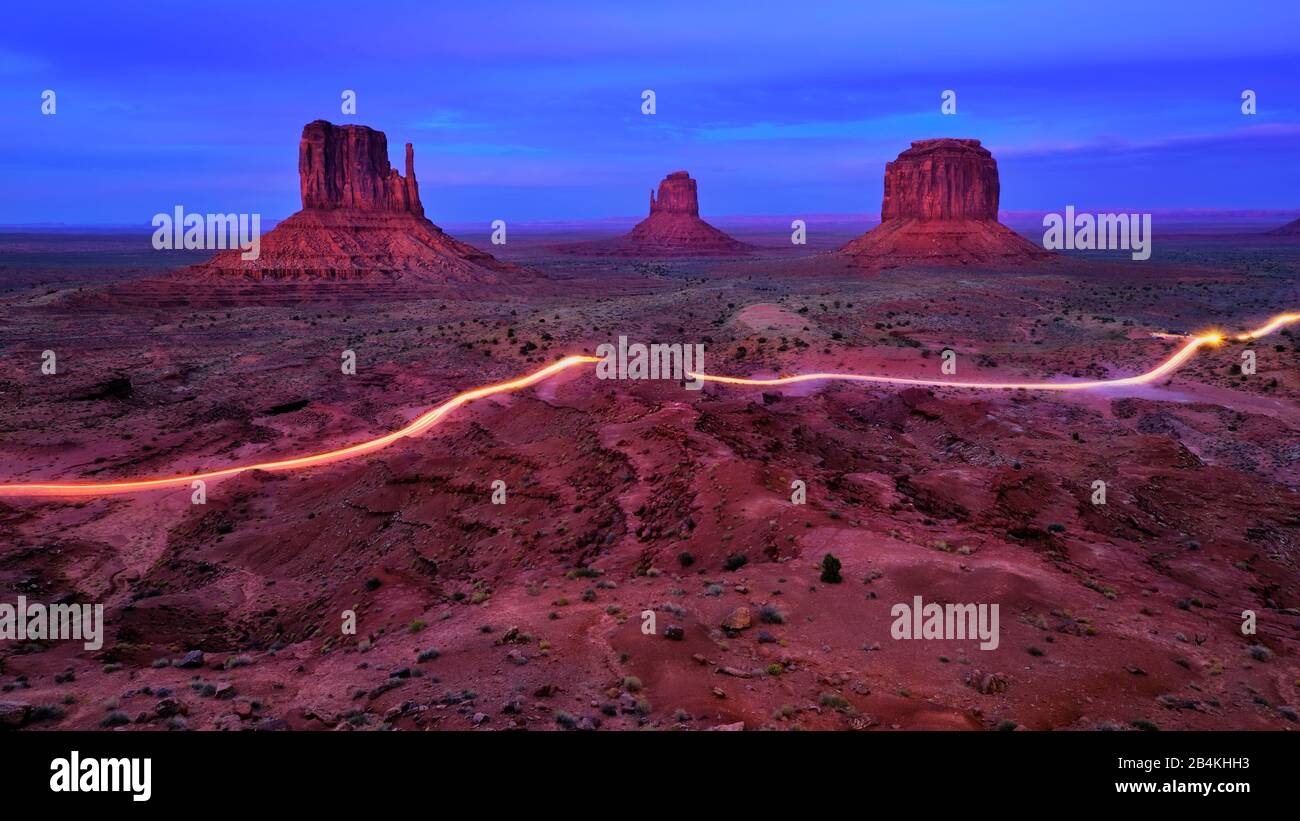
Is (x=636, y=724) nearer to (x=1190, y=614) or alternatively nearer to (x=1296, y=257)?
(x=1190, y=614)

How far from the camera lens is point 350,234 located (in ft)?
327

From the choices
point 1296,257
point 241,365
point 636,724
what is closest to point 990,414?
point 636,724

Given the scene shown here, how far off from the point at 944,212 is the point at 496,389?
106117 millimetres

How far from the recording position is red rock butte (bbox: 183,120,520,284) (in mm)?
92812

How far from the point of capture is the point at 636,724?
395 inches

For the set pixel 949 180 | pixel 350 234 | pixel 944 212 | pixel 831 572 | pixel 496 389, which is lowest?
pixel 831 572

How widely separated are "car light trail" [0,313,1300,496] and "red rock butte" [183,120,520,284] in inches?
2325

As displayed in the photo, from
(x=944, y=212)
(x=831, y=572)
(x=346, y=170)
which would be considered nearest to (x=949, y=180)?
(x=944, y=212)

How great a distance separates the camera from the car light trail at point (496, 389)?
91.5 feet

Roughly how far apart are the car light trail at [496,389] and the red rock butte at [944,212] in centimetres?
6550

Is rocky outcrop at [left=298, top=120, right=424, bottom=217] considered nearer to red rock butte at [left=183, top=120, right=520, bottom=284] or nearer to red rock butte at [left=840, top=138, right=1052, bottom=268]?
red rock butte at [left=183, top=120, right=520, bottom=284]

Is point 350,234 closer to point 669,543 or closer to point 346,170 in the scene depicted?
point 346,170

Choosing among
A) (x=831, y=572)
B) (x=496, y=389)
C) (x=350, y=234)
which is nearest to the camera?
(x=831, y=572)
